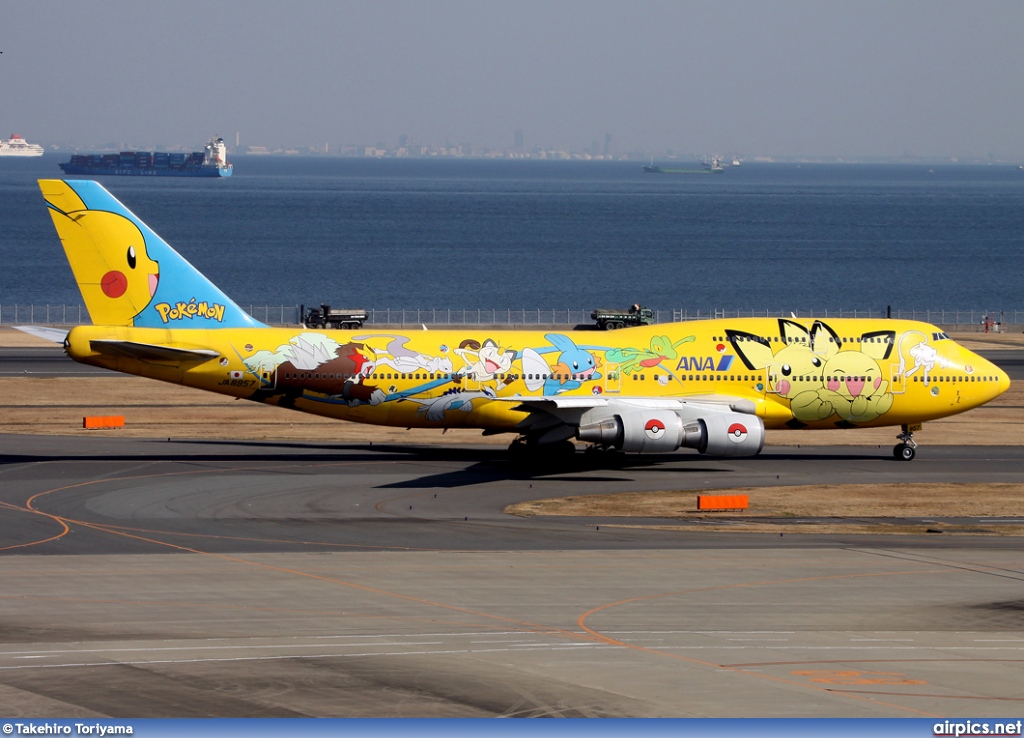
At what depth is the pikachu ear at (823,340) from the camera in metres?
55.4

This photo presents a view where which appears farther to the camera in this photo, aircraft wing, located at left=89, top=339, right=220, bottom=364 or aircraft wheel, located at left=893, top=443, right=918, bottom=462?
aircraft wheel, located at left=893, top=443, right=918, bottom=462

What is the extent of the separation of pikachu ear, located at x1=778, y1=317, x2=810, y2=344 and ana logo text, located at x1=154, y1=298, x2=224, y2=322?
78.0 ft

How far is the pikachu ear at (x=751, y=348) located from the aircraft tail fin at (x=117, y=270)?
20.8 metres

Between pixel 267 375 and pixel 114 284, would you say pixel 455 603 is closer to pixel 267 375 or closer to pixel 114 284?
pixel 267 375

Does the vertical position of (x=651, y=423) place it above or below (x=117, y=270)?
below

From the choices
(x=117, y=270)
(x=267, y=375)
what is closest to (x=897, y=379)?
(x=267, y=375)

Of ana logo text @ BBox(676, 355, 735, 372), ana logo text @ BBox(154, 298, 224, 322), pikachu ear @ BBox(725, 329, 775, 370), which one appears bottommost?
ana logo text @ BBox(676, 355, 735, 372)

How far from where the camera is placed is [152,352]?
168 feet

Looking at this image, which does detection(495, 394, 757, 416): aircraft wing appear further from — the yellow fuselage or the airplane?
the yellow fuselage

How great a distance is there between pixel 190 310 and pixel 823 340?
2677cm

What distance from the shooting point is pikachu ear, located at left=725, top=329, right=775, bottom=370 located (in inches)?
2159

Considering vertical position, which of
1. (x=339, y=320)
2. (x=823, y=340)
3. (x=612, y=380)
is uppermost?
(x=339, y=320)

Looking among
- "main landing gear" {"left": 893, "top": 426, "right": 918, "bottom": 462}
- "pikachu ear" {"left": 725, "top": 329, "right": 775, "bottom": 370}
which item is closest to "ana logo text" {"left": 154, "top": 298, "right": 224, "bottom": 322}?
"pikachu ear" {"left": 725, "top": 329, "right": 775, "bottom": 370}

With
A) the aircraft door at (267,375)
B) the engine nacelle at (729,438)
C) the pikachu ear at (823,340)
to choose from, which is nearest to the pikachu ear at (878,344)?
the pikachu ear at (823,340)
